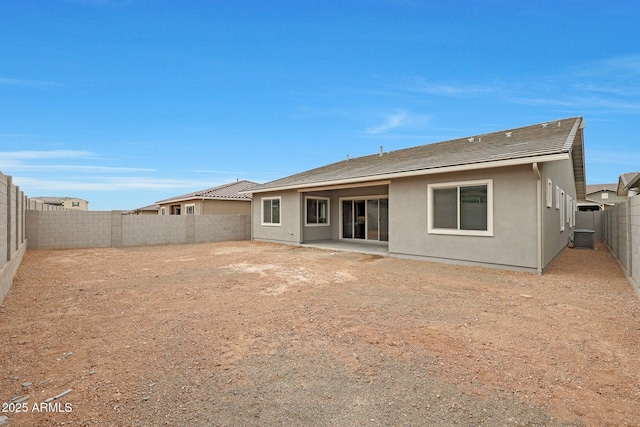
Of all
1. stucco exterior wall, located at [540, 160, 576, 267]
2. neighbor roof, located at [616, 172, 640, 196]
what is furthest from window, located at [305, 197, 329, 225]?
neighbor roof, located at [616, 172, 640, 196]

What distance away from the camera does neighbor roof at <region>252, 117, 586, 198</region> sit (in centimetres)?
732

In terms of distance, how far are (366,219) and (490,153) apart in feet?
20.6

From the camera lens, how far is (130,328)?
12.8 feet

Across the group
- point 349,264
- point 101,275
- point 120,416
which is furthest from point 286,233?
point 120,416

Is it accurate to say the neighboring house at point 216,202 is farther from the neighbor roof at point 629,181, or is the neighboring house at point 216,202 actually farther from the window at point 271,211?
the neighbor roof at point 629,181

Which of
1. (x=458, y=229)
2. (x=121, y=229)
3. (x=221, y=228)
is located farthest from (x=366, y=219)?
(x=121, y=229)

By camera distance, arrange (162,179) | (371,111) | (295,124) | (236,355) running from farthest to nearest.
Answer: (162,179) → (295,124) → (371,111) → (236,355)

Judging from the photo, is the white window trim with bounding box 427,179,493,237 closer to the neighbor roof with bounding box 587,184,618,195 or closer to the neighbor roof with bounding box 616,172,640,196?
the neighbor roof with bounding box 616,172,640,196

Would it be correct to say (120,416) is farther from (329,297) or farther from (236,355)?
(329,297)

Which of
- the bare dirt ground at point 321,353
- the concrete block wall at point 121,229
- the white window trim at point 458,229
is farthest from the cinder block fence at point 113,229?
the white window trim at point 458,229

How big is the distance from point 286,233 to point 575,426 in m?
12.5

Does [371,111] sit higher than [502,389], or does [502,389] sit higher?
[371,111]

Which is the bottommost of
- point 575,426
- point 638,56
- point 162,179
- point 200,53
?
point 575,426

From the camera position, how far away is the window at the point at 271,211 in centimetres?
1484
